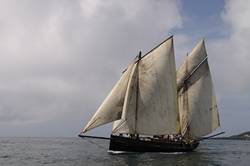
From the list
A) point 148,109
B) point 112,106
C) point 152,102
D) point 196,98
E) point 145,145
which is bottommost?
point 145,145

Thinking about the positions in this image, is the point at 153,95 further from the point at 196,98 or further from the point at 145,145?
the point at 196,98

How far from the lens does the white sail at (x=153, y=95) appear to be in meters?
72.2

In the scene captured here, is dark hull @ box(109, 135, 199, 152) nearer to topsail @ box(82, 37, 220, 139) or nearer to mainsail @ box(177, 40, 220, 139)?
topsail @ box(82, 37, 220, 139)

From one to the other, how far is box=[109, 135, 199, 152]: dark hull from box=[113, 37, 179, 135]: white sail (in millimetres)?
1434

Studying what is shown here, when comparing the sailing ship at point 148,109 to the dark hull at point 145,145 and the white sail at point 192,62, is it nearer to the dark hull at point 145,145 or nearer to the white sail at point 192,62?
the dark hull at point 145,145

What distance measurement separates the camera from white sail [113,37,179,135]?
72.2 metres

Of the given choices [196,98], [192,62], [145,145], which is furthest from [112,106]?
[192,62]

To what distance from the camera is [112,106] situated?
223ft

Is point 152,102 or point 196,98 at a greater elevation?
point 196,98

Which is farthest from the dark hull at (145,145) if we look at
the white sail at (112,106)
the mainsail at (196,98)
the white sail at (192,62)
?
the white sail at (192,62)

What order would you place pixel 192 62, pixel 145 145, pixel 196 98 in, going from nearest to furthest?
pixel 145 145, pixel 196 98, pixel 192 62

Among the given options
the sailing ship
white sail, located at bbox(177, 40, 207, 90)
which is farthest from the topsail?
white sail, located at bbox(177, 40, 207, 90)

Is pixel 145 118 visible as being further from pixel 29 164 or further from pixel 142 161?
pixel 29 164

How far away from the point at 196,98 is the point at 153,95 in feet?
41.2
